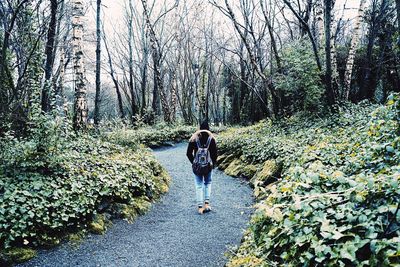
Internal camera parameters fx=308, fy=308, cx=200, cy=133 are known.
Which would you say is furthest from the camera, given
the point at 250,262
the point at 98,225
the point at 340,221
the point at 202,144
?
the point at 202,144

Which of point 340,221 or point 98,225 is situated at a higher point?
point 340,221

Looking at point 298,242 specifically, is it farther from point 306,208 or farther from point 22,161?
point 22,161

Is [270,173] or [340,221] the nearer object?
[340,221]

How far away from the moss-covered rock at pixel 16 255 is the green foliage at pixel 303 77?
10497 millimetres

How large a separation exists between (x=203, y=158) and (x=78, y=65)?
5.75m

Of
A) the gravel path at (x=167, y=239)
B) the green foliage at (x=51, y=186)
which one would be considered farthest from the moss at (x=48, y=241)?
the gravel path at (x=167, y=239)

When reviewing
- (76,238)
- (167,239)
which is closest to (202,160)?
(167,239)

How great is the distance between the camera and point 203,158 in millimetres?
6832

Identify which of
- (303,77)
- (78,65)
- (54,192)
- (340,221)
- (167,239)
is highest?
(78,65)

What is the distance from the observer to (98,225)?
5922mm

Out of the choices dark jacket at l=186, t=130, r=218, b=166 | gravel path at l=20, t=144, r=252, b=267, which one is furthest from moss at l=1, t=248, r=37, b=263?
dark jacket at l=186, t=130, r=218, b=166

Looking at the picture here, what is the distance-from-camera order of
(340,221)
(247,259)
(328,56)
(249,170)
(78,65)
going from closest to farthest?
(340,221), (247,259), (78,65), (249,170), (328,56)

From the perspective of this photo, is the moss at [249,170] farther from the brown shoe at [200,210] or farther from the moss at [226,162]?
the brown shoe at [200,210]

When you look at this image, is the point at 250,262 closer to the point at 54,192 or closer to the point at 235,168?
the point at 54,192
